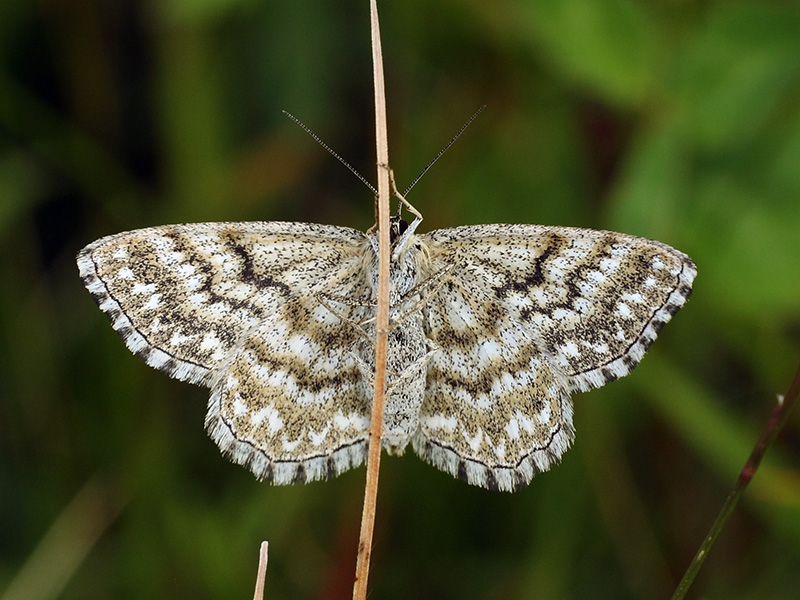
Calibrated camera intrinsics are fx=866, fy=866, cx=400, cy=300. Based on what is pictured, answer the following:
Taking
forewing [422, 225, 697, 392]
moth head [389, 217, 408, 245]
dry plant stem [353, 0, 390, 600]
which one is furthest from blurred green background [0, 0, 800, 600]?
dry plant stem [353, 0, 390, 600]

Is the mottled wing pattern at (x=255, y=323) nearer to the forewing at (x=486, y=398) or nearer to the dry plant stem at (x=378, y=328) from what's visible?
the forewing at (x=486, y=398)

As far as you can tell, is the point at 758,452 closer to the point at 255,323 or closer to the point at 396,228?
the point at 396,228

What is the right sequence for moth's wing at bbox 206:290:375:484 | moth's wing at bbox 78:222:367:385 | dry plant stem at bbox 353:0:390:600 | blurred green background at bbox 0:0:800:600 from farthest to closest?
1. blurred green background at bbox 0:0:800:600
2. moth's wing at bbox 206:290:375:484
3. moth's wing at bbox 78:222:367:385
4. dry plant stem at bbox 353:0:390:600

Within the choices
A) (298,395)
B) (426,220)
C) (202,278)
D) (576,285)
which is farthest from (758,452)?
(426,220)

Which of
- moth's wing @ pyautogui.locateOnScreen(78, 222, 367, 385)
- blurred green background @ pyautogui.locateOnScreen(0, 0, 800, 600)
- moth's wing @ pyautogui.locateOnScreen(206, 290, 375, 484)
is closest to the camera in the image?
moth's wing @ pyautogui.locateOnScreen(78, 222, 367, 385)

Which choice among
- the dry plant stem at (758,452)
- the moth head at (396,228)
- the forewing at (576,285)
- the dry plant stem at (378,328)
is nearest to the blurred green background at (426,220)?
the forewing at (576,285)

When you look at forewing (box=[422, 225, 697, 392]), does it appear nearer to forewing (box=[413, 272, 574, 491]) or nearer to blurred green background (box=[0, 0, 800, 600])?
forewing (box=[413, 272, 574, 491])

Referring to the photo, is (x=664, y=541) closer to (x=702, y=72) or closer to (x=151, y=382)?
(x=702, y=72)
